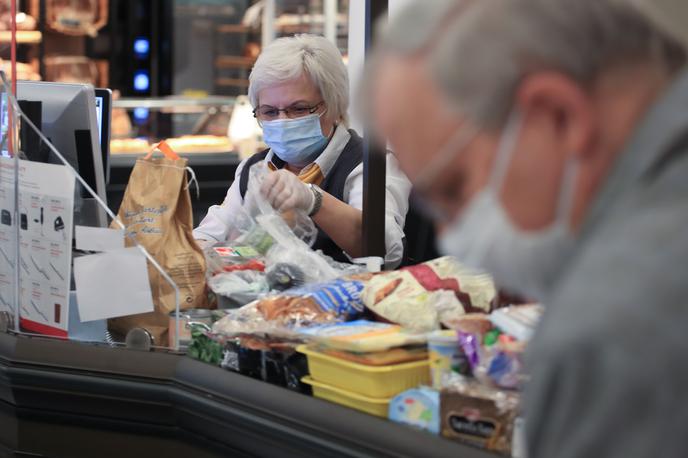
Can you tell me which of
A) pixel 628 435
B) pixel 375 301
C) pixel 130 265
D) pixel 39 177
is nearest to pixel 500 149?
pixel 628 435

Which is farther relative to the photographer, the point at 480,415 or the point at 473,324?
the point at 473,324

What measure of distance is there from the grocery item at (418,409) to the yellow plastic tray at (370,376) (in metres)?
Answer: 0.04

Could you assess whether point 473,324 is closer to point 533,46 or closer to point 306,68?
point 533,46

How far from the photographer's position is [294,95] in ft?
11.4

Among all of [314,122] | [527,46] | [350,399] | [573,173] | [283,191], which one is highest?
[527,46]

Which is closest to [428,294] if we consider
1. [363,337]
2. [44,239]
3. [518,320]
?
[363,337]

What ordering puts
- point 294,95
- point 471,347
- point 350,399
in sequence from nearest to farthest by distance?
1. point 471,347
2. point 350,399
3. point 294,95

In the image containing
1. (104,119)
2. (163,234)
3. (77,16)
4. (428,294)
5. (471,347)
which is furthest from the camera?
(77,16)

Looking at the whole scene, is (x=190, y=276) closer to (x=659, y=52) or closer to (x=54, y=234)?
(x=54, y=234)

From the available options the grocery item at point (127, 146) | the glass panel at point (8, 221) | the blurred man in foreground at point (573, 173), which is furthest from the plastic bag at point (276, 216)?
the grocery item at point (127, 146)

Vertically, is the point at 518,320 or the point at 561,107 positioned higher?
the point at 561,107

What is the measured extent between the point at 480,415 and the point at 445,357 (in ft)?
0.58

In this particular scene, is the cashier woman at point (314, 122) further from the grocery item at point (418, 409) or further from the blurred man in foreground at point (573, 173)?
the blurred man in foreground at point (573, 173)

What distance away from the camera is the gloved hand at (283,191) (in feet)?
9.70
